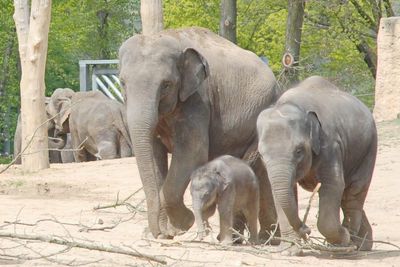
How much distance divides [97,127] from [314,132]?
15.5 meters

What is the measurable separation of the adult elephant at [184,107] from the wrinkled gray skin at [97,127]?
13.5 m

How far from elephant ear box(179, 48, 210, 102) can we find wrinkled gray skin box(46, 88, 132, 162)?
554 inches

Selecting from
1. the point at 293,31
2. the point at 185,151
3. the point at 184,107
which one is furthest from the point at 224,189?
the point at 293,31

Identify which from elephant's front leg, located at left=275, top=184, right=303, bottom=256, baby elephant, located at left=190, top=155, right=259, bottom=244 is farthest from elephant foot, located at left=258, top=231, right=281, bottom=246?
elephant's front leg, located at left=275, top=184, right=303, bottom=256

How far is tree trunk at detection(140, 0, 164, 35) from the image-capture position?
629 inches

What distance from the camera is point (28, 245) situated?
990 centimetres

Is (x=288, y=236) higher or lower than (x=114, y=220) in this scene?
higher

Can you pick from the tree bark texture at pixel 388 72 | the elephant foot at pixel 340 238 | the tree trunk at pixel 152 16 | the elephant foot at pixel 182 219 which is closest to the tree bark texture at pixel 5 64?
the tree bark texture at pixel 388 72

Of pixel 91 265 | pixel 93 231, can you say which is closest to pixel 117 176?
pixel 93 231

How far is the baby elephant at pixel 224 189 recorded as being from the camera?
35.6 ft

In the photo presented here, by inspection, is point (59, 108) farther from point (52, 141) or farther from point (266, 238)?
point (266, 238)

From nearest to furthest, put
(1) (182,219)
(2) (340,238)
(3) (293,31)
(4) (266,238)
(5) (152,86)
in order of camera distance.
A: (2) (340,238) → (5) (152,86) → (1) (182,219) → (4) (266,238) → (3) (293,31)

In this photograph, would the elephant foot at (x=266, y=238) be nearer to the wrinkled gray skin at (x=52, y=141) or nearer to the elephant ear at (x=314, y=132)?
the elephant ear at (x=314, y=132)

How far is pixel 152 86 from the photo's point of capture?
10664mm
